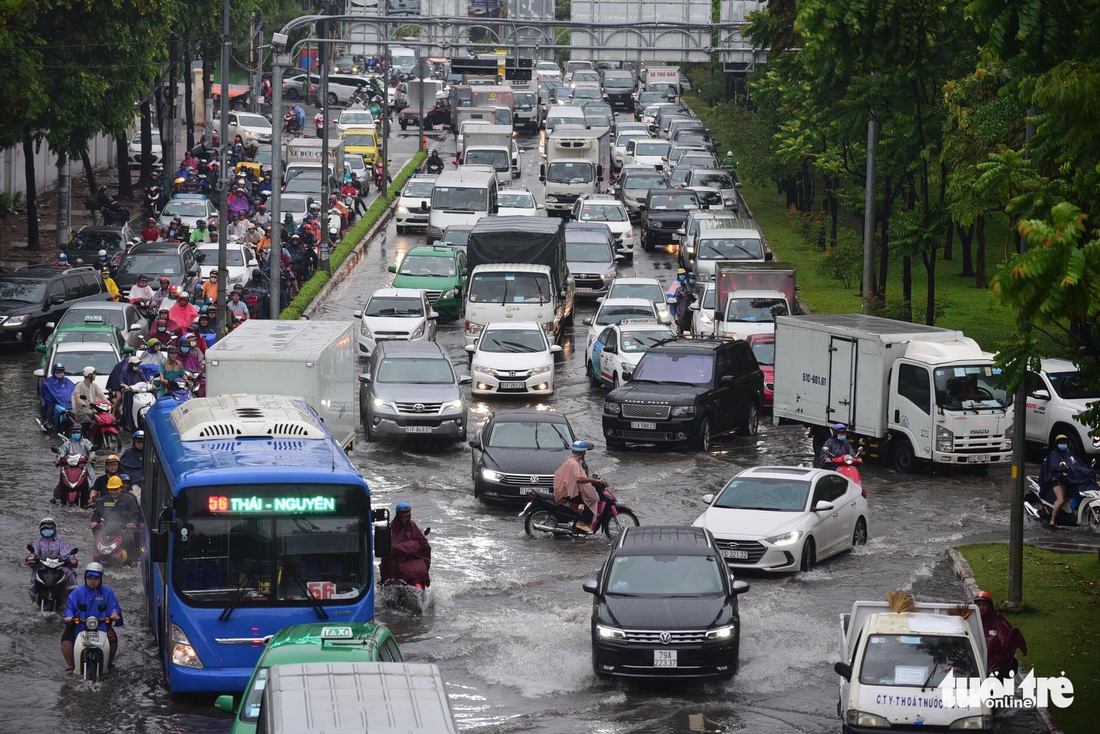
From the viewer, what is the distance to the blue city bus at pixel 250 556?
15523 mm

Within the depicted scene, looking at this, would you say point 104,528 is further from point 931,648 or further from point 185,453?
point 931,648

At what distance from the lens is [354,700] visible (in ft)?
34.1

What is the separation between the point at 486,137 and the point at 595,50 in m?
7.45

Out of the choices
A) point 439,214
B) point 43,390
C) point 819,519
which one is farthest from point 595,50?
point 819,519

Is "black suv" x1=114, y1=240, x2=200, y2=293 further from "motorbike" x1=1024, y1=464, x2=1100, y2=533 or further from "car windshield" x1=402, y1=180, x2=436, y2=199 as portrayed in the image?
"motorbike" x1=1024, y1=464, x2=1100, y2=533

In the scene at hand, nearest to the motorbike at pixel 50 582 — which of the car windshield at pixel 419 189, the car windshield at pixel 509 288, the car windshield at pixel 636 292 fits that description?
the car windshield at pixel 509 288

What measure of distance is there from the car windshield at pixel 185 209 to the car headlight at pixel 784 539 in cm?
3215

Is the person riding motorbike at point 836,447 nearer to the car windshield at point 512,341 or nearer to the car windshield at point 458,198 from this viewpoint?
the car windshield at point 512,341

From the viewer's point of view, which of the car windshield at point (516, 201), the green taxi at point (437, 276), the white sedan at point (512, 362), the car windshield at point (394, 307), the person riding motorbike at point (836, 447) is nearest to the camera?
the person riding motorbike at point (836, 447)

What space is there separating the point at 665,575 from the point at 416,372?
44.5 ft

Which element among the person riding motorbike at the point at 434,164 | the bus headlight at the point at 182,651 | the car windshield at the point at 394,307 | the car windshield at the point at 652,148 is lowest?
the bus headlight at the point at 182,651

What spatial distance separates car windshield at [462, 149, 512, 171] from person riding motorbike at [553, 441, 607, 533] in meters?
40.2

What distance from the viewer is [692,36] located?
60.4m

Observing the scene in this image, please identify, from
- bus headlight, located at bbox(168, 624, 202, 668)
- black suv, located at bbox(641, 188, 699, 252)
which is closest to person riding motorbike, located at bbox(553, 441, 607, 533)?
bus headlight, located at bbox(168, 624, 202, 668)
